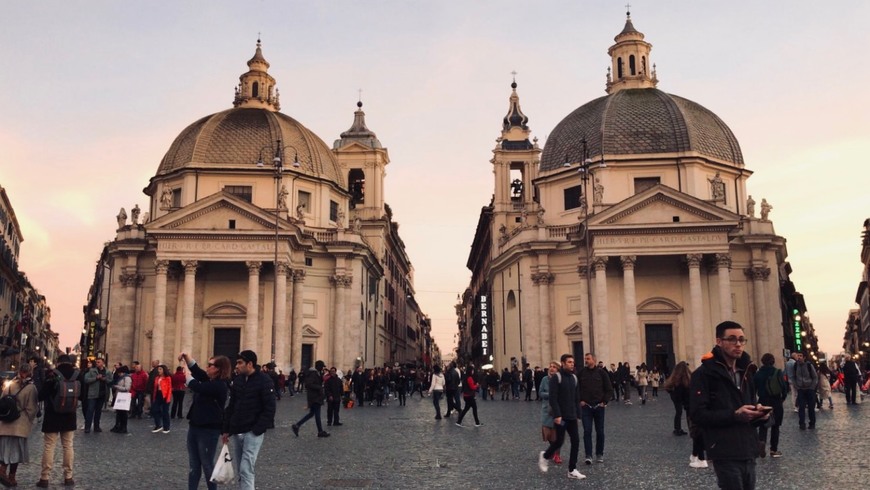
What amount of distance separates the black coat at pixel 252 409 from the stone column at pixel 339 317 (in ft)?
146

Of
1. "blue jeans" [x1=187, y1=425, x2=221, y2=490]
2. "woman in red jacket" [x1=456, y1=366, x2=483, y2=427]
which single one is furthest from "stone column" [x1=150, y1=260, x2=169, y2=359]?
"blue jeans" [x1=187, y1=425, x2=221, y2=490]

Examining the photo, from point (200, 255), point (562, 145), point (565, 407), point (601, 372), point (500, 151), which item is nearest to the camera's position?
point (565, 407)

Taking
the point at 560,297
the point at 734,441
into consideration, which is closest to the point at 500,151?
the point at 560,297

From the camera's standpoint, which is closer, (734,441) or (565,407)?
(734,441)

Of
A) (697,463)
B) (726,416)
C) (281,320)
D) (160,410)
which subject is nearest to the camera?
(726,416)

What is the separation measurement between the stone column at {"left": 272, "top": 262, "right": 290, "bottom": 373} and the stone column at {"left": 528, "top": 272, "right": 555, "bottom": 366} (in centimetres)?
1510

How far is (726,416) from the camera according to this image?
6.00m

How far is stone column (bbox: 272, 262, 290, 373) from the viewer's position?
47969 mm

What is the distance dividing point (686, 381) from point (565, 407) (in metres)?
3.62

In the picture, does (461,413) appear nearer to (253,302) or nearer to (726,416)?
Answer: (726,416)

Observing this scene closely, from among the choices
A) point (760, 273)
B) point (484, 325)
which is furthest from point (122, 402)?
point (484, 325)

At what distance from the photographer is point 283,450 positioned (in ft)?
53.4

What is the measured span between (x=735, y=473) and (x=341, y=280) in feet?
162

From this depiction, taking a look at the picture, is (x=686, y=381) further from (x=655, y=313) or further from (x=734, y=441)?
(x=655, y=313)
